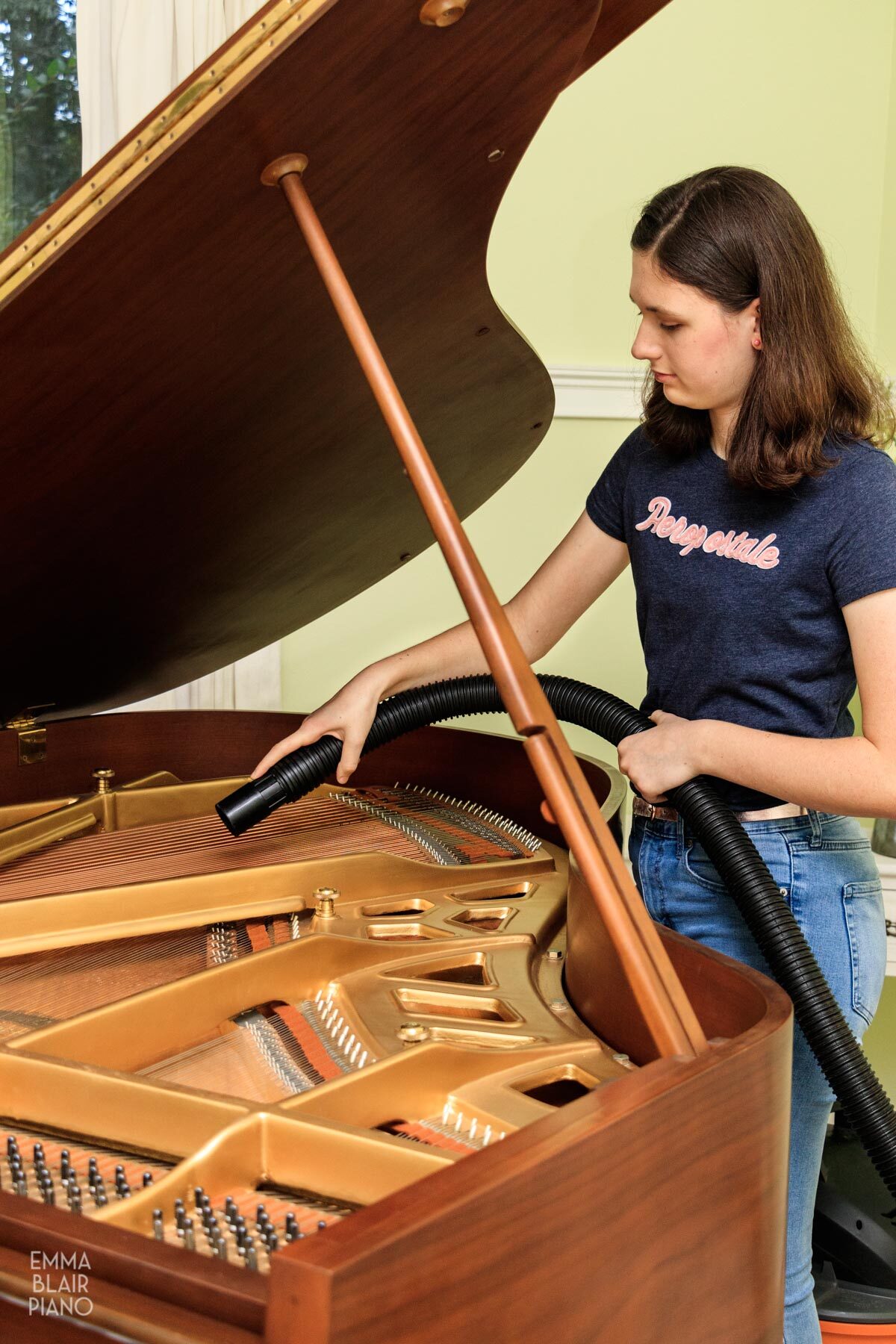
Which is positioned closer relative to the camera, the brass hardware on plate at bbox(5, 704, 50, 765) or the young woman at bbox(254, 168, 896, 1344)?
the young woman at bbox(254, 168, 896, 1344)

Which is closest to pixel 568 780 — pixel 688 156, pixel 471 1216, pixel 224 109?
pixel 471 1216

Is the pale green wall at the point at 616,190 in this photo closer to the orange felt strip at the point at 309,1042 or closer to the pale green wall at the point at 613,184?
the pale green wall at the point at 613,184

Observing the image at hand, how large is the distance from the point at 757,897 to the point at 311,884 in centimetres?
56

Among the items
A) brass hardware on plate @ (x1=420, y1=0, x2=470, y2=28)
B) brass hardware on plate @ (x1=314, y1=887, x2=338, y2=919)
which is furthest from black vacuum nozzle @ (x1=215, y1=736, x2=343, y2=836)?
brass hardware on plate @ (x1=420, y1=0, x2=470, y2=28)

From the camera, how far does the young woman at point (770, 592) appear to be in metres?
1.43

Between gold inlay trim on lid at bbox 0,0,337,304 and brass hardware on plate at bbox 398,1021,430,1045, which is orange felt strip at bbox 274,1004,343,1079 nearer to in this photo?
brass hardware on plate at bbox 398,1021,430,1045

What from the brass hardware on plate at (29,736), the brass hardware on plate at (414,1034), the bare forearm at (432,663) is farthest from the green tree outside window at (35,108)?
the brass hardware on plate at (414,1034)

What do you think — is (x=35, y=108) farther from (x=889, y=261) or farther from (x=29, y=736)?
(x=889, y=261)

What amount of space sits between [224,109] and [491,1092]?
831mm

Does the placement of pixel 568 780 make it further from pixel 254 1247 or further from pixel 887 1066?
pixel 887 1066

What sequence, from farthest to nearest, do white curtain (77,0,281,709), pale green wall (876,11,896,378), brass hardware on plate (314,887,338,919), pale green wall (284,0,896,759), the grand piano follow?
pale green wall (876,11,896,378) → pale green wall (284,0,896,759) → white curtain (77,0,281,709) → brass hardware on plate (314,887,338,919) → the grand piano

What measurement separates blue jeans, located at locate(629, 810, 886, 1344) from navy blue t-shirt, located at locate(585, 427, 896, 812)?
75mm

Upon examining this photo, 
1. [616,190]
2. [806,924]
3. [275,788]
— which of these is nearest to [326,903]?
[275,788]

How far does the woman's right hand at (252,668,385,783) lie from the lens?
1660 mm
